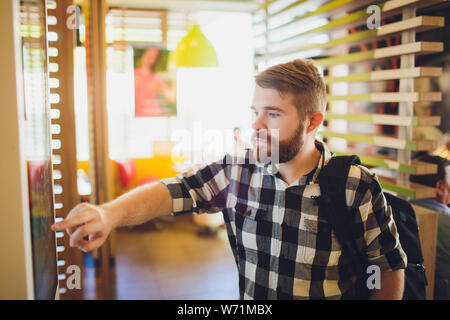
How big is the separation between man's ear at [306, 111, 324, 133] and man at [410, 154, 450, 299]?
84 cm

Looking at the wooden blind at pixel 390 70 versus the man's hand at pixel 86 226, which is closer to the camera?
the man's hand at pixel 86 226

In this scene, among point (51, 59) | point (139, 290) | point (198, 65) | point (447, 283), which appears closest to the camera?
point (51, 59)

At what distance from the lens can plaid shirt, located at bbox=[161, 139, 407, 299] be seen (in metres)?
1.36

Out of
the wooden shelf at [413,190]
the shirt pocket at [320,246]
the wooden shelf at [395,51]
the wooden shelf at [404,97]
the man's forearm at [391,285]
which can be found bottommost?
the man's forearm at [391,285]

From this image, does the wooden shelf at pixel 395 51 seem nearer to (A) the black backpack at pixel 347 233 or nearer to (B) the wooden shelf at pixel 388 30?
(B) the wooden shelf at pixel 388 30

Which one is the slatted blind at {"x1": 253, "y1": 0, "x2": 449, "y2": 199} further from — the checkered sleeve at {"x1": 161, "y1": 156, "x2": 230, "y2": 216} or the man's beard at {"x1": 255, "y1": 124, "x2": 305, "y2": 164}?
the checkered sleeve at {"x1": 161, "y1": 156, "x2": 230, "y2": 216}

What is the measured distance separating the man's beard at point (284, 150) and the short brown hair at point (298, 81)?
0.10 metres

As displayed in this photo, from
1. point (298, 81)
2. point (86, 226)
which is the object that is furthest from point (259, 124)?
point (86, 226)

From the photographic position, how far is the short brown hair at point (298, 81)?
4.82 ft

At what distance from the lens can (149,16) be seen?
6.32 metres

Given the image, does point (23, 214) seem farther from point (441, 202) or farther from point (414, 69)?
point (441, 202)

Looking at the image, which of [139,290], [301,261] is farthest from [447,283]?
[139,290]

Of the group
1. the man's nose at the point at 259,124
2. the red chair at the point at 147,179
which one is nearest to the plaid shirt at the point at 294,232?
the man's nose at the point at 259,124

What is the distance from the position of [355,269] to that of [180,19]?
582 centimetres
